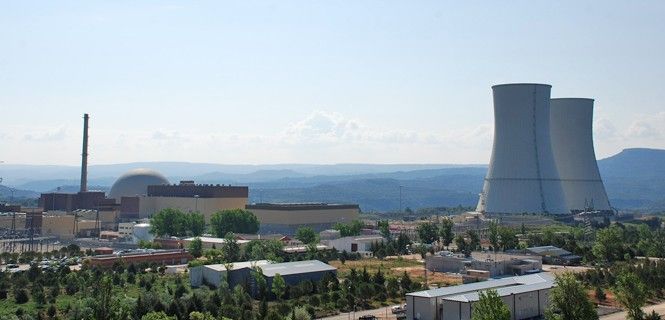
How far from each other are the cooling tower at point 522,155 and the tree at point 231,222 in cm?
1610

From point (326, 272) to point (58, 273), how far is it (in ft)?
33.2

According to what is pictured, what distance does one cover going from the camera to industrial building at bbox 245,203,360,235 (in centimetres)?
5472

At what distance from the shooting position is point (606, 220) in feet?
180

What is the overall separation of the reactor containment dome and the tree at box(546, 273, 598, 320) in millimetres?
55102

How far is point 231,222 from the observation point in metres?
48.2

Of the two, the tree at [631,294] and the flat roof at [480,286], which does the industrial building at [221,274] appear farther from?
the tree at [631,294]

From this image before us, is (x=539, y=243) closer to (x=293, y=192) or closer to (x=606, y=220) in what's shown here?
(x=606, y=220)

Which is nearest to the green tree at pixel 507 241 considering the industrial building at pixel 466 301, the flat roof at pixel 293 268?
the flat roof at pixel 293 268

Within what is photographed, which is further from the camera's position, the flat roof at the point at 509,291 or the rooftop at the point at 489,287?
the rooftop at the point at 489,287

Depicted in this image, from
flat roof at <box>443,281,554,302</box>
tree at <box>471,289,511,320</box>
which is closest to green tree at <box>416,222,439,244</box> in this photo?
flat roof at <box>443,281,554,302</box>

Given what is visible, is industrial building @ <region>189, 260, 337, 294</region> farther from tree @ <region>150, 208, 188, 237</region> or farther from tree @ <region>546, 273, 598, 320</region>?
tree @ <region>150, 208, 188, 237</region>

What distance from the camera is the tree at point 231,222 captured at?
157 ft

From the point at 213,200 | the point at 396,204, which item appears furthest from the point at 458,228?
the point at 396,204

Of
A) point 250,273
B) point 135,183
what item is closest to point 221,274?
point 250,273
